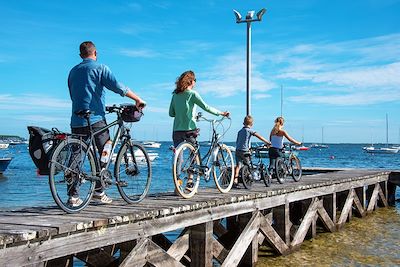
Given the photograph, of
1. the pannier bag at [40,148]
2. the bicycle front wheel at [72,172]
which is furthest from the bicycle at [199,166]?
the pannier bag at [40,148]

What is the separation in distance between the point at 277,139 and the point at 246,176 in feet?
6.77

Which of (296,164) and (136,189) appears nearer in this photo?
(136,189)

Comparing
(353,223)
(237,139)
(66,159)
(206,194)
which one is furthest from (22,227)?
(353,223)

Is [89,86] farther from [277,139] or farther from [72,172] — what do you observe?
[277,139]

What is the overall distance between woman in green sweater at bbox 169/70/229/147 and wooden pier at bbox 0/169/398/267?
3.58ft

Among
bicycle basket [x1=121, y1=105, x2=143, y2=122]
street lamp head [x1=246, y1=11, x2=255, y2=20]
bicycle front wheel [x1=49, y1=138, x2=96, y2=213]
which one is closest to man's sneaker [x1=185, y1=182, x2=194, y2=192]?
bicycle basket [x1=121, y1=105, x2=143, y2=122]

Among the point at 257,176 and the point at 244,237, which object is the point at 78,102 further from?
the point at 257,176

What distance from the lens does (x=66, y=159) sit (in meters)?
5.73

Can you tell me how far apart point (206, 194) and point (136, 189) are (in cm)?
204

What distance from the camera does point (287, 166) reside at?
1288 cm

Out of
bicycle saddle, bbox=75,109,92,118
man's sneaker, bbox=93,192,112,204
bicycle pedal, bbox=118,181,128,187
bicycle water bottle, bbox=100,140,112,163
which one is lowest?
man's sneaker, bbox=93,192,112,204

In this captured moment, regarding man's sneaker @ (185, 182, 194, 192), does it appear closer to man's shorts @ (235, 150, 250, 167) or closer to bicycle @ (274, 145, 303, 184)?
man's shorts @ (235, 150, 250, 167)

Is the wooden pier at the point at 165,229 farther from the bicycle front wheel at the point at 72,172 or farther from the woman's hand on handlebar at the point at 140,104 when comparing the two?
the woman's hand on handlebar at the point at 140,104

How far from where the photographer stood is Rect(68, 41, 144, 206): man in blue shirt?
637cm
